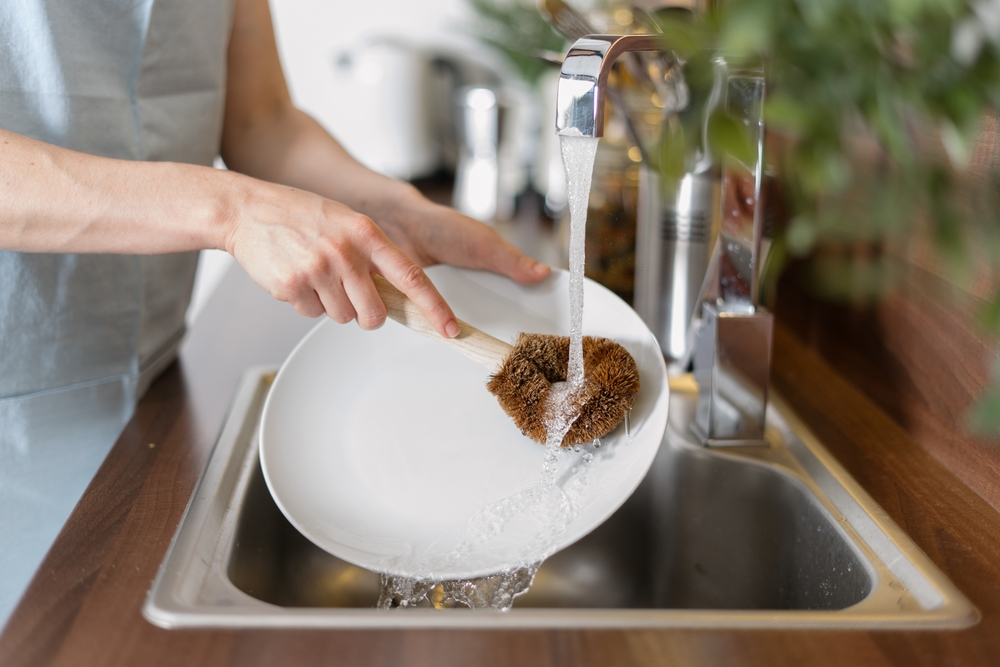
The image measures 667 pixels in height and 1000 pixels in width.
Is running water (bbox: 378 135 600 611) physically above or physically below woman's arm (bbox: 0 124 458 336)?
below

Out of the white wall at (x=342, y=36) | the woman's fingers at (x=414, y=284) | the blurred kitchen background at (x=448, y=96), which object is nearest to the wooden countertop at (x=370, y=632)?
the woman's fingers at (x=414, y=284)

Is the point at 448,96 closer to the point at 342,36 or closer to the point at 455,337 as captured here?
the point at 342,36

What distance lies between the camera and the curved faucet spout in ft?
1.67

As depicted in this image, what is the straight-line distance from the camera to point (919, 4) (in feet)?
0.66

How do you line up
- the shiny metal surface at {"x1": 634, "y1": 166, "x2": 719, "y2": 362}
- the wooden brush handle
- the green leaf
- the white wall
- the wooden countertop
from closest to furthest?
the green leaf < the wooden countertop < the wooden brush handle < the shiny metal surface at {"x1": 634, "y1": 166, "x2": 719, "y2": 362} < the white wall

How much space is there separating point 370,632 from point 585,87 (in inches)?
14.2

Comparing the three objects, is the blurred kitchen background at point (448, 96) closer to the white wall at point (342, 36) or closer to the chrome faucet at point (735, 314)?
the white wall at point (342, 36)

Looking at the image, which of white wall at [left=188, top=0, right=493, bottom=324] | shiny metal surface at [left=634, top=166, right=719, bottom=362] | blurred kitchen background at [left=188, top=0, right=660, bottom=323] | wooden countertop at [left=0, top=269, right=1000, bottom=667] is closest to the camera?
wooden countertop at [left=0, top=269, right=1000, bottom=667]

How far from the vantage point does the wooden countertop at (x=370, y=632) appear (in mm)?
433

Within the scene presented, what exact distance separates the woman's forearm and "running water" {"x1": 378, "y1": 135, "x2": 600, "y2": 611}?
0.26 meters

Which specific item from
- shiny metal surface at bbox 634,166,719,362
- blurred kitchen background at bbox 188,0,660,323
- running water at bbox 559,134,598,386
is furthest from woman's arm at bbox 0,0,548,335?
blurred kitchen background at bbox 188,0,660,323

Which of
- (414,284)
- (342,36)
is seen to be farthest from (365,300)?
(342,36)

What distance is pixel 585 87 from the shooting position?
0.51m

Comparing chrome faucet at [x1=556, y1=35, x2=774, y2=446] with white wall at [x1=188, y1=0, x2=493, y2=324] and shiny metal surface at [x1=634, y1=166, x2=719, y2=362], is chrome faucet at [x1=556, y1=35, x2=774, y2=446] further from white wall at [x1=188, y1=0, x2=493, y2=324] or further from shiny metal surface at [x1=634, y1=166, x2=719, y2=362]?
white wall at [x1=188, y1=0, x2=493, y2=324]
